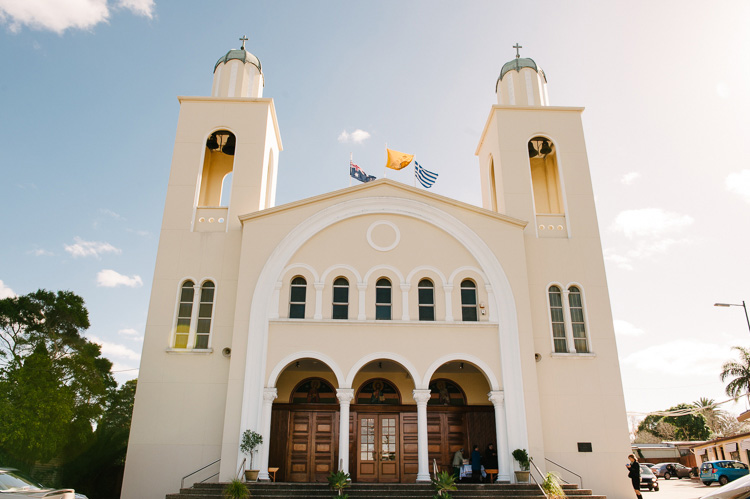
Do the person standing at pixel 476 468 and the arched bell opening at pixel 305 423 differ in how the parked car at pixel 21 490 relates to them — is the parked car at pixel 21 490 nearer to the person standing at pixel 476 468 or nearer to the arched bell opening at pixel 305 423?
the arched bell opening at pixel 305 423

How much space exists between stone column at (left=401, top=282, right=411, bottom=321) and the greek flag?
5.06m

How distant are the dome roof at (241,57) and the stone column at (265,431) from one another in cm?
1413

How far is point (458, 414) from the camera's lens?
1967cm

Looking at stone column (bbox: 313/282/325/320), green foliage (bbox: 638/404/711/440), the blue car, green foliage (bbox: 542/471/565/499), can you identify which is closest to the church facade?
stone column (bbox: 313/282/325/320)

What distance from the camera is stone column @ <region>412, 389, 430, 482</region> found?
16.5 metres

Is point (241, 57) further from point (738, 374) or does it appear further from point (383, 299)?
point (738, 374)

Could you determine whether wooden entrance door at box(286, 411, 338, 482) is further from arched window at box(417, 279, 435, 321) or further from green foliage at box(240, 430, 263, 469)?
arched window at box(417, 279, 435, 321)

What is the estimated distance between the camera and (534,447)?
55.8 ft

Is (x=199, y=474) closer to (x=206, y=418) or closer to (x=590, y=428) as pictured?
(x=206, y=418)

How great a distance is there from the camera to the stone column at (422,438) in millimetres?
16484

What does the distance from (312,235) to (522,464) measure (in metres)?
9.77

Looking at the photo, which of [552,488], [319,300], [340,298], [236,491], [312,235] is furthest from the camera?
[312,235]

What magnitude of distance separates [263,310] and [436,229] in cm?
653

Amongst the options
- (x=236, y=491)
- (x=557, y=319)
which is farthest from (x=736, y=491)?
(x=557, y=319)
